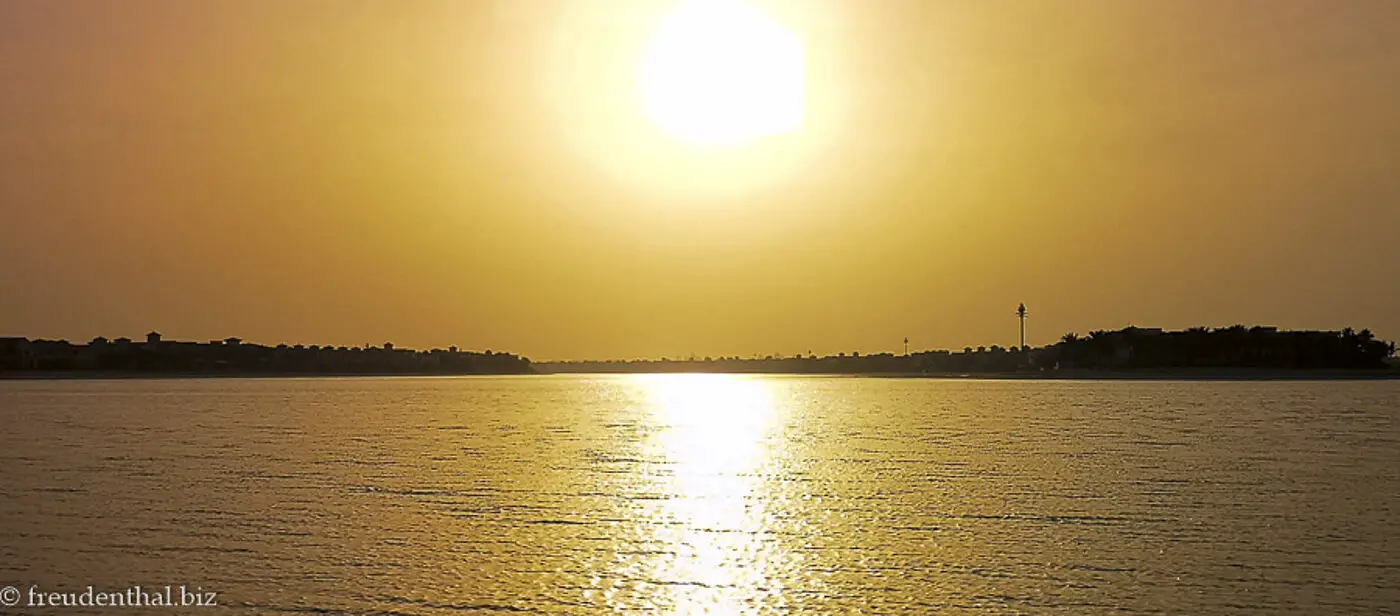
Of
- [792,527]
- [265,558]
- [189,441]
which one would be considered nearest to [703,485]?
[792,527]

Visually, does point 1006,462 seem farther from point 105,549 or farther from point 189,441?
point 189,441

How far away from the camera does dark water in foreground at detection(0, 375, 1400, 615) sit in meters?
29.1

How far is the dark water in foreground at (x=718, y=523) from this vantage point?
29.1m

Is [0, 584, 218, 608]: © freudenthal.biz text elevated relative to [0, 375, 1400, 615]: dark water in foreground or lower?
lower

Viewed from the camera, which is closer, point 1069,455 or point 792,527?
point 792,527

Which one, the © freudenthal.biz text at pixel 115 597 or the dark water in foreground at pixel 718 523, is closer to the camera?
the © freudenthal.biz text at pixel 115 597

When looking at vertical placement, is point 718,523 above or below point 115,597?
above

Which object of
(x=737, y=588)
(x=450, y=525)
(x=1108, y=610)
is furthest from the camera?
(x=450, y=525)

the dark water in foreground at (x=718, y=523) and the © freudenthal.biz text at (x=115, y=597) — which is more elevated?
the dark water in foreground at (x=718, y=523)

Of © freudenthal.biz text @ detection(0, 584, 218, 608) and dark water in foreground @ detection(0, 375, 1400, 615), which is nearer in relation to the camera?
© freudenthal.biz text @ detection(0, 584, 218, 608)

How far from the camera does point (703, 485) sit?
5400 cm

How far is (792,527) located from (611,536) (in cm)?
595

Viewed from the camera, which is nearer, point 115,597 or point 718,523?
point 115,597

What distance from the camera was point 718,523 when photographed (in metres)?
41.1
